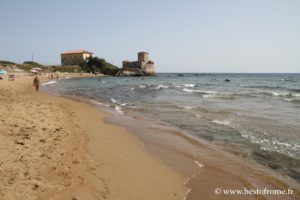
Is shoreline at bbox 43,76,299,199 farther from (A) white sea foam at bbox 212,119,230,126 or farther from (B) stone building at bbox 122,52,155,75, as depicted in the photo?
(B) stone building at bbox 122,52,155,75

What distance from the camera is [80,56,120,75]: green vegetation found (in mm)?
123875

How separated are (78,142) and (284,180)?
5.86m

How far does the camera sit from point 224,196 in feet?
17.5

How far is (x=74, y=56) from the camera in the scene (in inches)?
5128

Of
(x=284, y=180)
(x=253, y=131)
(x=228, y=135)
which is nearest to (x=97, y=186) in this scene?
(x=284, y=180)

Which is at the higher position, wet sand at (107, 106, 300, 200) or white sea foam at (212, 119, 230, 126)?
white sea foam at (212, 119, 230, 126)

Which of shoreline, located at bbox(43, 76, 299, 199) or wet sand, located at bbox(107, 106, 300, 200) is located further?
shoreline, located at bbox(43, 76, 299, 199)

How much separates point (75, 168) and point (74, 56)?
13130cm

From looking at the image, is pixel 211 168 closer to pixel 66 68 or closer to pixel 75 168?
pixel 75 168

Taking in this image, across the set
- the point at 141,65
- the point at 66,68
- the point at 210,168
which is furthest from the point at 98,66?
the point at 210,168

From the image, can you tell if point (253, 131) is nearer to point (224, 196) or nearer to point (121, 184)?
point (224, 196)

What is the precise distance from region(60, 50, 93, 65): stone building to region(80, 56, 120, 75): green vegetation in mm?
4347

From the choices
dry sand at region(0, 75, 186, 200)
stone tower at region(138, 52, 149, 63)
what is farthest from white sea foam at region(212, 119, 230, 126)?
stone tower at region(138, 52, 149, 63)

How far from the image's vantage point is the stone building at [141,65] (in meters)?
124
